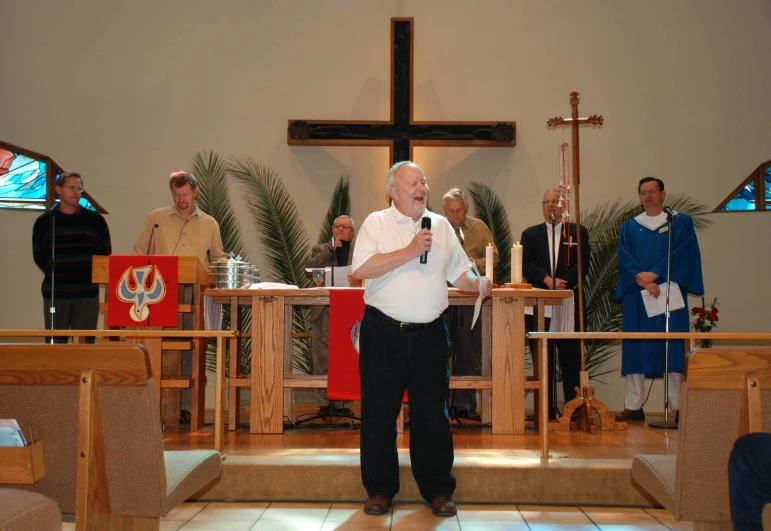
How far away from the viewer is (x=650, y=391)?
7824 millimetres

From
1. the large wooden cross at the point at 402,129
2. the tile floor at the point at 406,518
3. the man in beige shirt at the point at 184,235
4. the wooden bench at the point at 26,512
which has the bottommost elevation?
the tile floor at the point at 406,518

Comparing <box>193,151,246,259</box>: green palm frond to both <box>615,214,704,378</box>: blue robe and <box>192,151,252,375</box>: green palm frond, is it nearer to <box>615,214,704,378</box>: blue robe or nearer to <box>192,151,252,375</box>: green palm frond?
<box>192,151,252,375</box>: green palm frond

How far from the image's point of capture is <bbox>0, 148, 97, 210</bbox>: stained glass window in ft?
26.3

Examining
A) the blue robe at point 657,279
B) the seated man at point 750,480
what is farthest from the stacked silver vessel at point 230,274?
the seated man at point 750,480

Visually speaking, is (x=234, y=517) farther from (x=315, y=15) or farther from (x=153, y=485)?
(x=315, y=15)

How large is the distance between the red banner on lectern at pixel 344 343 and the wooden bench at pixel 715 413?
2.79 metres

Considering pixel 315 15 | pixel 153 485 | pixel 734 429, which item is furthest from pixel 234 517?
pixel 315 15

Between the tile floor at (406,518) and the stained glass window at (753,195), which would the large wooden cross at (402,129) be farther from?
the tile floor at (406,518)

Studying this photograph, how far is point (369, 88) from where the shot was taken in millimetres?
8281

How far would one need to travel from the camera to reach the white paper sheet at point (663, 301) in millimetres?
6031

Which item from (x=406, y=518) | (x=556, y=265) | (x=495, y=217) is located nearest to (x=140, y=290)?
(x=406, y=518)

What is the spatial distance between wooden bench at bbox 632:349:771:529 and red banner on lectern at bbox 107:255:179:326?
3.51 m

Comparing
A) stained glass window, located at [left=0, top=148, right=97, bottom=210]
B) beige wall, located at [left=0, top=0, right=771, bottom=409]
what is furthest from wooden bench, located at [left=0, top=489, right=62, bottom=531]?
stained glass window, located at [left=0, top=148, right=97, bottom=210]

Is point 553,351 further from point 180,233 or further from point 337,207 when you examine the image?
point 180,233
